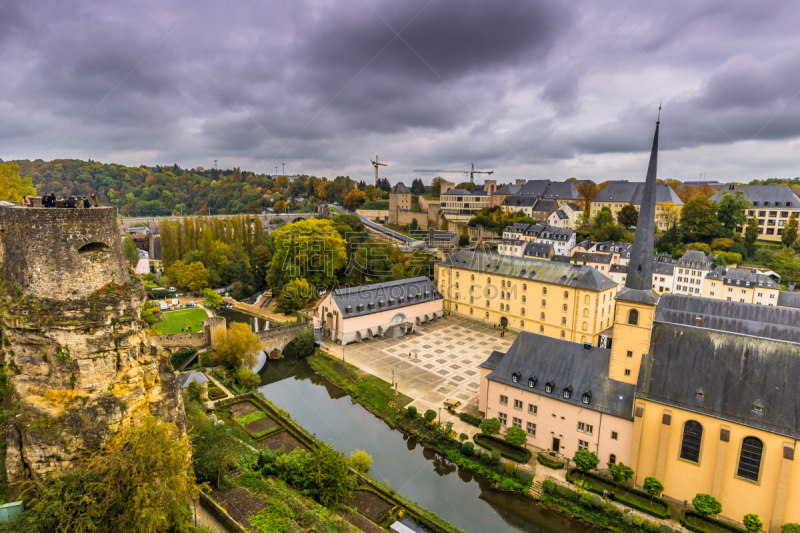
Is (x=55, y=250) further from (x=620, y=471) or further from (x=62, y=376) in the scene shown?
(x=620, y=471)

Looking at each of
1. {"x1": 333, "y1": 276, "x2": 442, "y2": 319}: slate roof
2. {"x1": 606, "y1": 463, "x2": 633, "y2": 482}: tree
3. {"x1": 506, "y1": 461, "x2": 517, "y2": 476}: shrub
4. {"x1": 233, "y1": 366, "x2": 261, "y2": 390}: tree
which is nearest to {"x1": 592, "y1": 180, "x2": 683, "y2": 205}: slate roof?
{"x1": 333, "y1": 276, "x2": 442, "y2": 319}: slate roof

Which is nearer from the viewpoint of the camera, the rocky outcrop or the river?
the rocky outcrop

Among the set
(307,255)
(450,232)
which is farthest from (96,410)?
(450,232)

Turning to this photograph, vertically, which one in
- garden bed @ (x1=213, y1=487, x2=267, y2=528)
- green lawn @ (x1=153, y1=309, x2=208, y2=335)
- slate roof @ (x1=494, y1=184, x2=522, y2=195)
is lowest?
garden bed @ (x1=213, y1=487, x2=267, y2=528)

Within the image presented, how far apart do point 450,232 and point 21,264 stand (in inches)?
2788

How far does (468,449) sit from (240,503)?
12496 millimetres

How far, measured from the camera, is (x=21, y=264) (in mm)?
11414

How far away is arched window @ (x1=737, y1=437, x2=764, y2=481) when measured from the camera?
711 inches

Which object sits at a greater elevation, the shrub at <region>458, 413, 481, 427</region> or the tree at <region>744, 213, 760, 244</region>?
the tree at <region>744, 213, 760, 244</region>

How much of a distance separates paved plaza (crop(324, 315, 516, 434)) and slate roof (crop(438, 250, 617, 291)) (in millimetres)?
6564

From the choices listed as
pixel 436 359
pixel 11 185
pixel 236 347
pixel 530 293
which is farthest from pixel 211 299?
pixel 530 293

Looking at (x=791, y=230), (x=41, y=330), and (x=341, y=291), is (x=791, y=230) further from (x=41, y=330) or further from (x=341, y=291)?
(x=41, y=330)

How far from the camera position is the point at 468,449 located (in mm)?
23156

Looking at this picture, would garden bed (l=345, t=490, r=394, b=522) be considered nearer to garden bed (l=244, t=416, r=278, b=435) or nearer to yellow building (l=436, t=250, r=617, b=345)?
garden bed (l=244, t=416, r=278, b=435)
